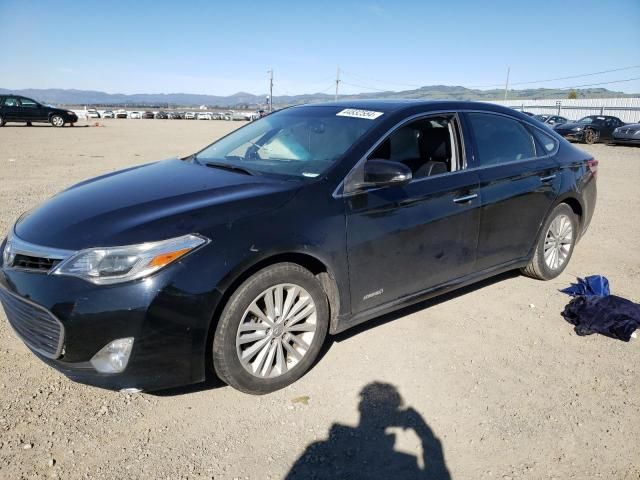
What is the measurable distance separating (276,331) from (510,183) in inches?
94.2

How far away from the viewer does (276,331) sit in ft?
9.21

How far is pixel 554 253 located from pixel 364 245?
8.69 feet

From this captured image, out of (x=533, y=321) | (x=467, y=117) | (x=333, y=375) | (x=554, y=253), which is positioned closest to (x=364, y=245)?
(x=333, y=375)

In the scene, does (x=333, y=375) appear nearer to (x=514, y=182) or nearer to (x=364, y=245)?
(x=364, y=245)

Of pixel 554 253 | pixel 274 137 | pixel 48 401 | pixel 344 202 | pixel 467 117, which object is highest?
pixel 467 117

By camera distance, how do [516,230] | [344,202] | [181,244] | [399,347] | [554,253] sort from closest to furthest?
[181,244]
[344,202]
[399,347]
[516,230]
[554,253]

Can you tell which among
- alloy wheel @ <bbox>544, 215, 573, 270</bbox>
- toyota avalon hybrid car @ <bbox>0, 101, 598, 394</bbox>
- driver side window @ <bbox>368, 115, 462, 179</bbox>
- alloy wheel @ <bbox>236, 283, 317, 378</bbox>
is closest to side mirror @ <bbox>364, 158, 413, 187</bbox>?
toyota avalon hybrid car @ <bbox>0, 101, 598, 394</bbox>

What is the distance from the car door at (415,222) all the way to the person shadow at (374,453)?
2.40ft

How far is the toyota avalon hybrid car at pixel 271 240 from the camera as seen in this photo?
238 centimetres

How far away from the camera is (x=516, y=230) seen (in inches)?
163

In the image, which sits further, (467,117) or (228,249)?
(467,117)

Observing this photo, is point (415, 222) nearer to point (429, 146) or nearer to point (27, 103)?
point (429, 146)

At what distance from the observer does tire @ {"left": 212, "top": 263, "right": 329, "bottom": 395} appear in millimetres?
2607

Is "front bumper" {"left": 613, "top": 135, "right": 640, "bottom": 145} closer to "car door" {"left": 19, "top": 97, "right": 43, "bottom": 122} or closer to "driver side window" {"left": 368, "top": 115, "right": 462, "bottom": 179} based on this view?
"driver side window" {"left": 368, "top": 115, "right": 462, "bottom": 179}
